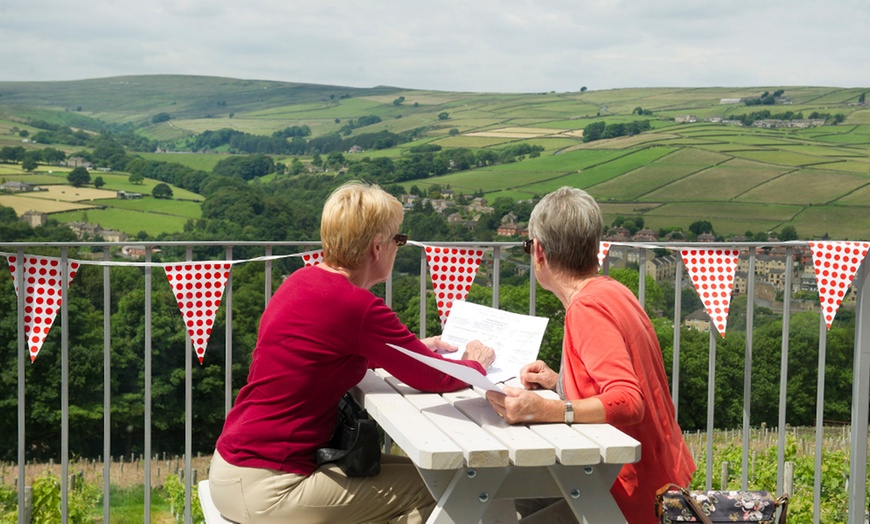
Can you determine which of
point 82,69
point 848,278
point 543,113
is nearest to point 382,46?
point 543,113

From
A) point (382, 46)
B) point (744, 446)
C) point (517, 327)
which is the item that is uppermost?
point (382, 46)

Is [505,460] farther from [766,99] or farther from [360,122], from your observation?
[766,99]

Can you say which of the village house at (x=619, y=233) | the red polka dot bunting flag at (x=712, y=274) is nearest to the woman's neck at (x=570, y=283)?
the red polka dot bunting flag at (x=712, y=274)

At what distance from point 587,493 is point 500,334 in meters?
0.80

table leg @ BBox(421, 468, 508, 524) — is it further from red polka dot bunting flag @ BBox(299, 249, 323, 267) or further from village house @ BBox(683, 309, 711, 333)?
village house @ BBox(683, 309, 711, 333)

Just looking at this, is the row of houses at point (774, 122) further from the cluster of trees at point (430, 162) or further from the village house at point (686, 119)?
the cluster of trees at point (430, 162)

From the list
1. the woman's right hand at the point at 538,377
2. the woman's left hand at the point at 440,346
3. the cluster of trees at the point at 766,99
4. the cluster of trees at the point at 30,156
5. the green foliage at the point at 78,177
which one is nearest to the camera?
the woman's right hand at the point at 538,377

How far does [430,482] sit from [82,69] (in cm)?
10373

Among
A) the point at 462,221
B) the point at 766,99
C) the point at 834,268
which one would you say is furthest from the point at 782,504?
the point at 766,99

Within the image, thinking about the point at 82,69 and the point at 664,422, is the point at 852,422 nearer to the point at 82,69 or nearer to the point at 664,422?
the point at 664,422

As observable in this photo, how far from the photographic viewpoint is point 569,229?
2.24 metres

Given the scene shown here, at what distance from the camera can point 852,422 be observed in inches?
132

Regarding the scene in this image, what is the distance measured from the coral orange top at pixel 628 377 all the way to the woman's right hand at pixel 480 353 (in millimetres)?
342

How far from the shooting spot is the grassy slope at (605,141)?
5416 centimetres
